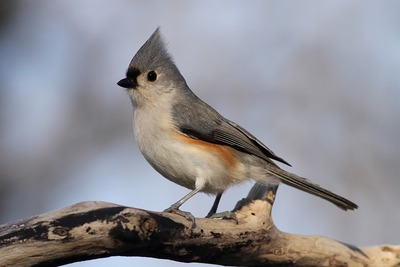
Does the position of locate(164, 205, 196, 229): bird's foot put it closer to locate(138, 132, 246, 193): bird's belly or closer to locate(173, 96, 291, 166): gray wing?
locate(138, 132, 246, 193): bird's belly

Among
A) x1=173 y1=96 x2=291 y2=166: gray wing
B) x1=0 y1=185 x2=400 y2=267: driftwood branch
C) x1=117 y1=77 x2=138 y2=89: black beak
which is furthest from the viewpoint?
x1=117 y1=77 x2=138 y2=89: black beak

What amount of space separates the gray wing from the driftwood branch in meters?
0.41

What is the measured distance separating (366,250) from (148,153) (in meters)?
1.78

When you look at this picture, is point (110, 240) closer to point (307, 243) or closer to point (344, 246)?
point (307, 243)

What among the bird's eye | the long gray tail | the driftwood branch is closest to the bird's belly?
the driftwood branch

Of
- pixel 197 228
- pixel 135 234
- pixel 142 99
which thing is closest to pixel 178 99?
pixel 142 99

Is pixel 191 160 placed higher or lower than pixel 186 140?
lower

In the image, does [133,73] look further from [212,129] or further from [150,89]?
[212,129]

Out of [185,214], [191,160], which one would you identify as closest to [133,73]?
[191,160]

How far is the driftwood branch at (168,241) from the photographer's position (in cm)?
189

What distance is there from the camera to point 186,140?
110 inches

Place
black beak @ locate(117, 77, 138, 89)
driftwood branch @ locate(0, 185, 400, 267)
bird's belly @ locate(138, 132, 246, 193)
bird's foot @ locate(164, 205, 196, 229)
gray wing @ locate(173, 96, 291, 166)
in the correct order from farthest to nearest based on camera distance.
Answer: black beak @ locate(117, 77, 138, 89) → gray wing @ locate(173, 96, 291, 166) → bird's belly @ locate(138, 132, 246, 193) → bird's foot @ locate(164, 205, 196, 229) → driftwood branch @ locate(0, 185, 400, 267)

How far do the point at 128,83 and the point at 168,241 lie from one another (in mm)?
1458

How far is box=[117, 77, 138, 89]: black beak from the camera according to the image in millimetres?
3042
